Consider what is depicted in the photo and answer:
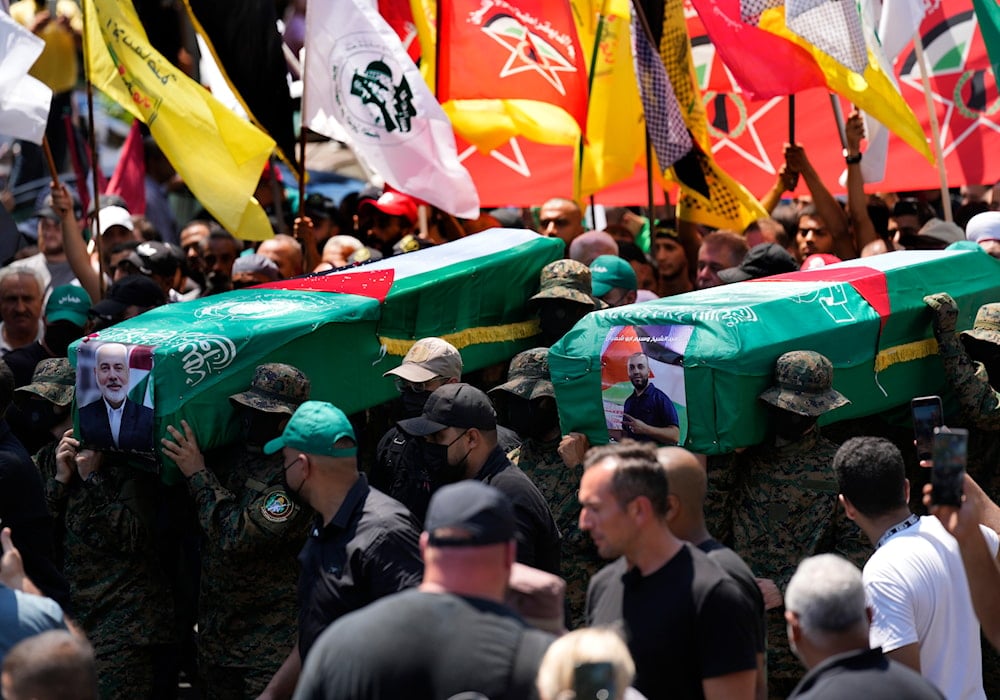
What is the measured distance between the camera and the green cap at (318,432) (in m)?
5.23

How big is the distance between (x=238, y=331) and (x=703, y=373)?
194cm

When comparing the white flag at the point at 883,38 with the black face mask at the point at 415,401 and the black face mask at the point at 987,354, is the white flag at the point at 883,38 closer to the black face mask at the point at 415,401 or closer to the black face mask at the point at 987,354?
the black face mask at the point at 987,354

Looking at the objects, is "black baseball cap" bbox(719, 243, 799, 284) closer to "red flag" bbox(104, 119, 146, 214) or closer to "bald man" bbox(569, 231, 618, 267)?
"bald man" bbox(569, 231, 618, 267)

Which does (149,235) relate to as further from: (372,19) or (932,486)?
(932,486)

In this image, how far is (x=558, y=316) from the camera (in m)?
7.30

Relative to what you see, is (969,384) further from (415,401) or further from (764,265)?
(415,401)

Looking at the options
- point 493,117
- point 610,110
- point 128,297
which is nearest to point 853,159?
point 610,110

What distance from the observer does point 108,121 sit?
53.5 ft

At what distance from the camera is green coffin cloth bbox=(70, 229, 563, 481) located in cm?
626

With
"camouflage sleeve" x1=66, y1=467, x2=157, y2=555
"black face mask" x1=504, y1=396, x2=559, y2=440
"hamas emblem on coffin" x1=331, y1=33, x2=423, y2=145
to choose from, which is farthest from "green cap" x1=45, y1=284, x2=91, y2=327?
"black face mask" x1=504, y1=396, x2=559, y2=440

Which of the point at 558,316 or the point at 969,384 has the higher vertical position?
the point at 558,316

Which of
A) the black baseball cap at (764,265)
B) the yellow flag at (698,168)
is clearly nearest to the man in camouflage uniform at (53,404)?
the black baseball cap at (764,265)

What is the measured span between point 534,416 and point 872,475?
1.87 m

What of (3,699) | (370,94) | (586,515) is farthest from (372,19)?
(3,699)
